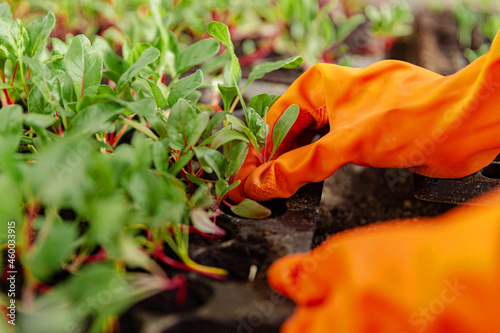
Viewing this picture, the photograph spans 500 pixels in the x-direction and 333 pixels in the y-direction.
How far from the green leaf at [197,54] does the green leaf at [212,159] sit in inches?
11.0

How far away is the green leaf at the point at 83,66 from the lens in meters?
0.66

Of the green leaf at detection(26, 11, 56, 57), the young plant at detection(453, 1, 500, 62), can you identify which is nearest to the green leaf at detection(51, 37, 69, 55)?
the green leaf at detection(26, 11, 56, 57)

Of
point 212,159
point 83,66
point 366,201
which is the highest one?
point 83,66

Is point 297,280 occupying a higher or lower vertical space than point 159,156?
lower

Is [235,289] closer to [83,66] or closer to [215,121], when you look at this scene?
[215,121]

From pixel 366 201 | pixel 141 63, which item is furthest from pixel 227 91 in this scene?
pixel 366 201

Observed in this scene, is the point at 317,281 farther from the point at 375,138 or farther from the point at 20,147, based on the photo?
the point at 20,147

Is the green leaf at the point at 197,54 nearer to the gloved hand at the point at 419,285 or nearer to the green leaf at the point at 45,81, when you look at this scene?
the green leaf at the point at 45,81

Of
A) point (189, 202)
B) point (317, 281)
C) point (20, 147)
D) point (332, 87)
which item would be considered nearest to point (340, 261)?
point (317, 281)

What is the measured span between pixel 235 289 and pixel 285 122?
295 mm

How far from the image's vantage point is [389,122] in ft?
2.13

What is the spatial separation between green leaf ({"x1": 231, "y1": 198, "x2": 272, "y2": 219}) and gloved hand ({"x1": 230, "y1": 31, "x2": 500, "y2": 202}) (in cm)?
6

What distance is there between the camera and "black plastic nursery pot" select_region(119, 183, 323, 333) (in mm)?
501

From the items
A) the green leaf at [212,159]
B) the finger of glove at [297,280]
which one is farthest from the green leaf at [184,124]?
the finger of glove at [297,280]
